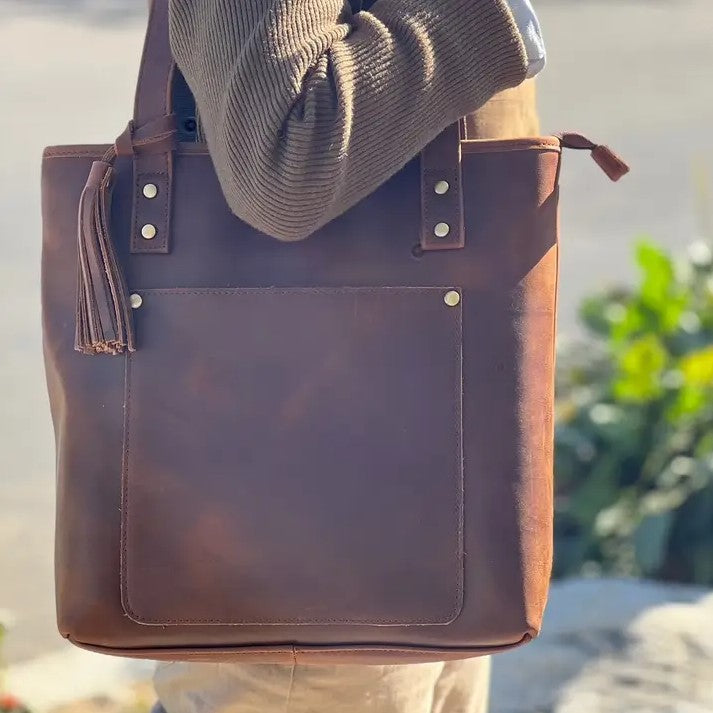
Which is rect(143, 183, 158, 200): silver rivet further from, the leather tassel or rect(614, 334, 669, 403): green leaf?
rect(614, 334, 669, 403): green leaf

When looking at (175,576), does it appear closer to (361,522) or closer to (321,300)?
(361,522)

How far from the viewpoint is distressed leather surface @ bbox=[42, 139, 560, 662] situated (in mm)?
1344

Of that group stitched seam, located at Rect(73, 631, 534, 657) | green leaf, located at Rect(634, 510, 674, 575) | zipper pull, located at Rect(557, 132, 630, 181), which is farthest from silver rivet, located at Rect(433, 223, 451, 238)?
green leaf, located at Rect(634, 510, 674, 575)

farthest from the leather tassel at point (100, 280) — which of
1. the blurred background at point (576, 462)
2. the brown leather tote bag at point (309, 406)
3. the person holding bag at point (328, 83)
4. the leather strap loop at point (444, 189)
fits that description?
the blurred background at point (576, 462)

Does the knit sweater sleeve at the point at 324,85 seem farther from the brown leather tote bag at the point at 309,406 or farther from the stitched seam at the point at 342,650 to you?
the stitched seam at the point at 342,650

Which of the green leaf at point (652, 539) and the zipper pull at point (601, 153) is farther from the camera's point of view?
the green leaf at point (652, 539)

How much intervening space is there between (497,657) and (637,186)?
3.26 m

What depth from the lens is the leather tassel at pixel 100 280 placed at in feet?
4.33

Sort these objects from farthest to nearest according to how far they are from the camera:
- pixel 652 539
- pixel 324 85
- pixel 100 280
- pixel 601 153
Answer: pixel 652 539 → pixel 601 153 → pixel 100 280 → pixel 324 85

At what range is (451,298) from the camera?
1.35 m

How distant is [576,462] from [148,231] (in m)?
2.06

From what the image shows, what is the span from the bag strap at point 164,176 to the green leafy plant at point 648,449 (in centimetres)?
184

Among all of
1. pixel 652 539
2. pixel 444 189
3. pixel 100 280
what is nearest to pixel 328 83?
pixel 444 189

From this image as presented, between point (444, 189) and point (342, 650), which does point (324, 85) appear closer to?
point (444, 189)
